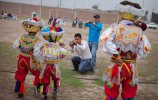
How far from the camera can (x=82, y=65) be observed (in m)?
9.59

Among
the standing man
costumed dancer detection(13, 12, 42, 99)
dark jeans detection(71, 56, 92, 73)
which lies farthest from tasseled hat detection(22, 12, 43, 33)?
dark jeans detection(71, 56, 92, 73)

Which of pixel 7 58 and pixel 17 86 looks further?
pixel 7 58

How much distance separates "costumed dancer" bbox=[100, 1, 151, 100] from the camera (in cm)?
548

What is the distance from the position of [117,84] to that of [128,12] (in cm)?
129

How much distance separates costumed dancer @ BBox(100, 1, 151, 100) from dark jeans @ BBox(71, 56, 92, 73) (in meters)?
3.93

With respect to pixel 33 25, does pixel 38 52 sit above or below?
below

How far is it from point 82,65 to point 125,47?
4188 mm

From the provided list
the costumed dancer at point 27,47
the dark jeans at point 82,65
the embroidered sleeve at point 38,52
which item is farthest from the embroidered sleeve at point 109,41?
the dark jeans at point 82,65

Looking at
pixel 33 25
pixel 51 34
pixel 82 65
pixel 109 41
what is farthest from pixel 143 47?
pixel 82 65

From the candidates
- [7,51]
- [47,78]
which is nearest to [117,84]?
[47,78]

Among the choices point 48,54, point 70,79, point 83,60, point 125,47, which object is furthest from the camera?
point 83,60

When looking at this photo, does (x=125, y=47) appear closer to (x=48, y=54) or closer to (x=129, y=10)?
(x=129, y=10)

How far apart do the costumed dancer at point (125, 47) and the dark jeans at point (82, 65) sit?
155 inches

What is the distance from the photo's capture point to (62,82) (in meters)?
8.31
